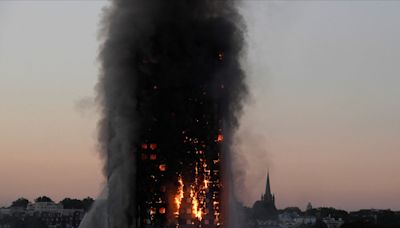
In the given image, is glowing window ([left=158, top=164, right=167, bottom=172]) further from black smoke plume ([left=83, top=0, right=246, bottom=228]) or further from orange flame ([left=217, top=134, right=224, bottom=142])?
orange flame ([left=217, top=134, right=224, bottom=142])

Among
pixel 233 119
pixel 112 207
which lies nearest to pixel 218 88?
pixel 233 119

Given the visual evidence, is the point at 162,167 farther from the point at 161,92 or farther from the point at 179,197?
the point at 161,92

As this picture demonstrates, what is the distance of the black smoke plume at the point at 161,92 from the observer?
80.8 m

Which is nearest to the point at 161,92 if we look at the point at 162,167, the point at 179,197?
the point at 162,167

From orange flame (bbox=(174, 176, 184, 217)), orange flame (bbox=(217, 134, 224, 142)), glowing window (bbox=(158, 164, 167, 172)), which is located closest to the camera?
orange flame (bbox=(174, 176, 184, 217))

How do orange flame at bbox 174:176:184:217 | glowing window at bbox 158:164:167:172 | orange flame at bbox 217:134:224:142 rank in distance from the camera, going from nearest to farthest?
orange flame at bbox 174:176:184:217 < glowing window at bbox 158:164:167:172 < orange flame at bbox 217:134:224:142

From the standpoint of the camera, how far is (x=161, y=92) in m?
82.8

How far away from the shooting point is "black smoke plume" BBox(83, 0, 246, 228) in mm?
80750

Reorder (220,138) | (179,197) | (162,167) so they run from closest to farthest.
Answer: (179,197) → (162,167) → (220,138)

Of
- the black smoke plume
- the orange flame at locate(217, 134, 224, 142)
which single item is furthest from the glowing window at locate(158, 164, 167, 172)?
the orange flame at locate(217, 134, 224, 142)

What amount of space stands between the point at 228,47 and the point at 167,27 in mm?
6887

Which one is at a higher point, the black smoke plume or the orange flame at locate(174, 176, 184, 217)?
the black smoke plume

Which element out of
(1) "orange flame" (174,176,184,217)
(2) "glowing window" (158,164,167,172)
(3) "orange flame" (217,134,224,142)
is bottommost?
(1) "orange flame" (174,176,184,217)

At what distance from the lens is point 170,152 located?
8231 cm
